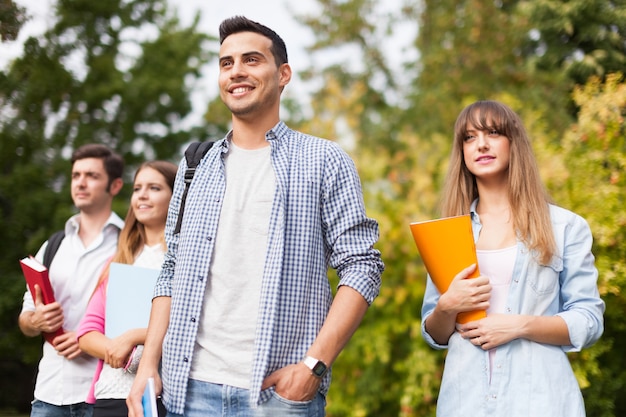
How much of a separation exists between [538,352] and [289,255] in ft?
3.37

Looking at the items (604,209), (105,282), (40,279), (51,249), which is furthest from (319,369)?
(604,209)

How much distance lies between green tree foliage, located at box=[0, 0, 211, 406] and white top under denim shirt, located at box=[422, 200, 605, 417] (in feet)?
19.9

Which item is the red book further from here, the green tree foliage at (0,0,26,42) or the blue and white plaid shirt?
the green tree foliage at (0,0,26,42)

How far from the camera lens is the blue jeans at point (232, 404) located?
2.23 meters

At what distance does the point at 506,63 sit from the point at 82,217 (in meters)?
10.4

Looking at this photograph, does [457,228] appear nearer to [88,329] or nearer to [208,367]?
[208,367]

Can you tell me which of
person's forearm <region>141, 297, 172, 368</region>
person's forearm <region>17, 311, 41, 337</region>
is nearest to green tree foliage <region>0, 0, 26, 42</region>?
person's forearm <region>17, 311, 41, 337</region>

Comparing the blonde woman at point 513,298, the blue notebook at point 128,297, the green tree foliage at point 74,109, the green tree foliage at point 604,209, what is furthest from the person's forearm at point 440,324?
the green tree foliage at point 74,109

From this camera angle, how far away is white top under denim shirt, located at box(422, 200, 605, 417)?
8.33 ft

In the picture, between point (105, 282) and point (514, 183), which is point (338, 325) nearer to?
point (514, 183)

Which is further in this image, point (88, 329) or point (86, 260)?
point (86, 260)

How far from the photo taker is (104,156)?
4.20 m

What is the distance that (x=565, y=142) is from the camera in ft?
20.8

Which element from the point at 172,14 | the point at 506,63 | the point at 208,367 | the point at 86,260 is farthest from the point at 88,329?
the point at 172,14
